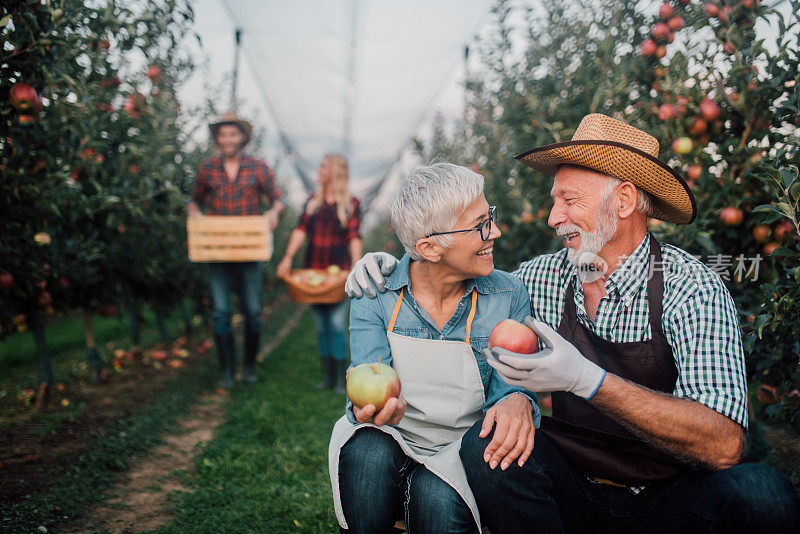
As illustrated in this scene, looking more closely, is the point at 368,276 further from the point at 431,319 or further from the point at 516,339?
the point at 516,339

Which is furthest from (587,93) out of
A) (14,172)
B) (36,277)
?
(36,277)

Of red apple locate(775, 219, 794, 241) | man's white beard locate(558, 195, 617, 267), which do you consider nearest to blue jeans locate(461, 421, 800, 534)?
man's white beard locate(558, 195, 617, 267)

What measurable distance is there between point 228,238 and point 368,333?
9.30 ft

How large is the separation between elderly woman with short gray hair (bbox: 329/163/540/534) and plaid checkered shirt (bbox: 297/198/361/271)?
8.98 feet

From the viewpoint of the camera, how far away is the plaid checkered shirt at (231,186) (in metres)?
4.65

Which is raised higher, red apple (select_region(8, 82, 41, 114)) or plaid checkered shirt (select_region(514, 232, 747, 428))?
red apple (select_region(8, 82, 41, 114))

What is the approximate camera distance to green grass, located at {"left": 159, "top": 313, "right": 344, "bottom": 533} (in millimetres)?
2559

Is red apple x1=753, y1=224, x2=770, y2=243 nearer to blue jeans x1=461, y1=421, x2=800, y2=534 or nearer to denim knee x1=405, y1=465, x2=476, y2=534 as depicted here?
blue jeans x1=461, y1=421, x2=800, y2=534

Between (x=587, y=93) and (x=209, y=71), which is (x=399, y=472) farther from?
(x=209, y=71)

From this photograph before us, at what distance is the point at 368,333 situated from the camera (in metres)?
1.93

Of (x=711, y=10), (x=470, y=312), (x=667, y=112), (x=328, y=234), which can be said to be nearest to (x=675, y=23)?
(x=711, y=10)

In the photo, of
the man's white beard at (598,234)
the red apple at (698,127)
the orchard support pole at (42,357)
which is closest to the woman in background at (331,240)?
the orchard support pole at (42,357)

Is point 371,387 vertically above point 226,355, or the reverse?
point 371,387

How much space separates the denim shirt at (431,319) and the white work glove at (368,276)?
0.03 m
